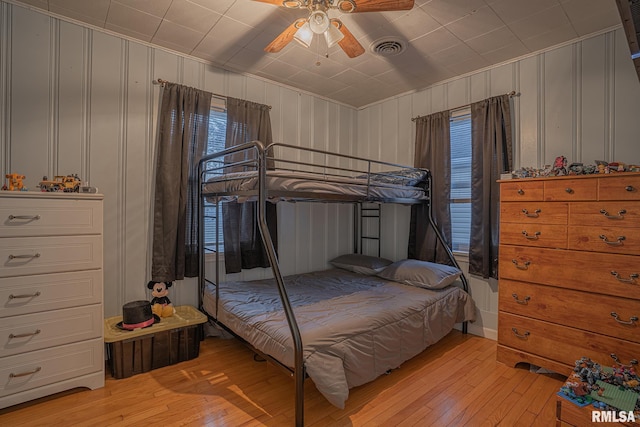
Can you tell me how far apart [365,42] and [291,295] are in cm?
215

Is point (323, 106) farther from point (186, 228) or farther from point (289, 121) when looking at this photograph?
point (186, 228)

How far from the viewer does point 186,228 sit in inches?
107

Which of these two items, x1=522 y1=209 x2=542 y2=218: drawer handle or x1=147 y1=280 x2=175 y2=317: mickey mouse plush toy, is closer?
x1=522 y1=209 x2=542 y2=218: drawer handle

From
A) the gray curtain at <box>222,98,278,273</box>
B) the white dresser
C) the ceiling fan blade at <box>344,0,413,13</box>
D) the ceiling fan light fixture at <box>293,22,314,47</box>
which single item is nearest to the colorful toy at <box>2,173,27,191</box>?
the white dresser

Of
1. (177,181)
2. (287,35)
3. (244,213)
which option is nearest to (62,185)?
(177,181)

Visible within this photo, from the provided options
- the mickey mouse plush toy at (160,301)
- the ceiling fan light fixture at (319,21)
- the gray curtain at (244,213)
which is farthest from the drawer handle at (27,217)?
the ceiling fan light fixture at (319,21)

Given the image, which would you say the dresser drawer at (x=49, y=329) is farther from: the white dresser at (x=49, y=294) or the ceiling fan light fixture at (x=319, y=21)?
the ceiling fan light fixture at (x=319, y=21)

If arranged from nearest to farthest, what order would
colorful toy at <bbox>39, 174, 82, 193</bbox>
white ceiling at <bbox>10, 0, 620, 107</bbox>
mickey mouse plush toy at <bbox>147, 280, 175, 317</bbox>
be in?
1. colorful toy at <bbox>39, 174, 82, 193</bbox>
2. white ceiling at <bbox>10, 0, 620, 107</bbox>
3. mickey mouse plush toy at <bbox>147, 280, 175, 317</bbox>

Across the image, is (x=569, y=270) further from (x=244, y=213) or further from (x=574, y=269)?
(x=244, y=213)

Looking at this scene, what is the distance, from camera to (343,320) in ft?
6.42

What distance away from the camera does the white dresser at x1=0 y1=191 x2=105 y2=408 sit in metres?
1.76

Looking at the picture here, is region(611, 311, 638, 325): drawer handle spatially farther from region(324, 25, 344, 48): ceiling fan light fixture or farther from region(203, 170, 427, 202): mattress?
region(324, 25, 344, 48): ceiling fan light fixture

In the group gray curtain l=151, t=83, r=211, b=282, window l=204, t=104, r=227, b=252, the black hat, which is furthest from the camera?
window l=204, t=104, r=227, b=252

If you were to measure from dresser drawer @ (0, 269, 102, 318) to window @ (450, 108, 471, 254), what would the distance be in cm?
308
